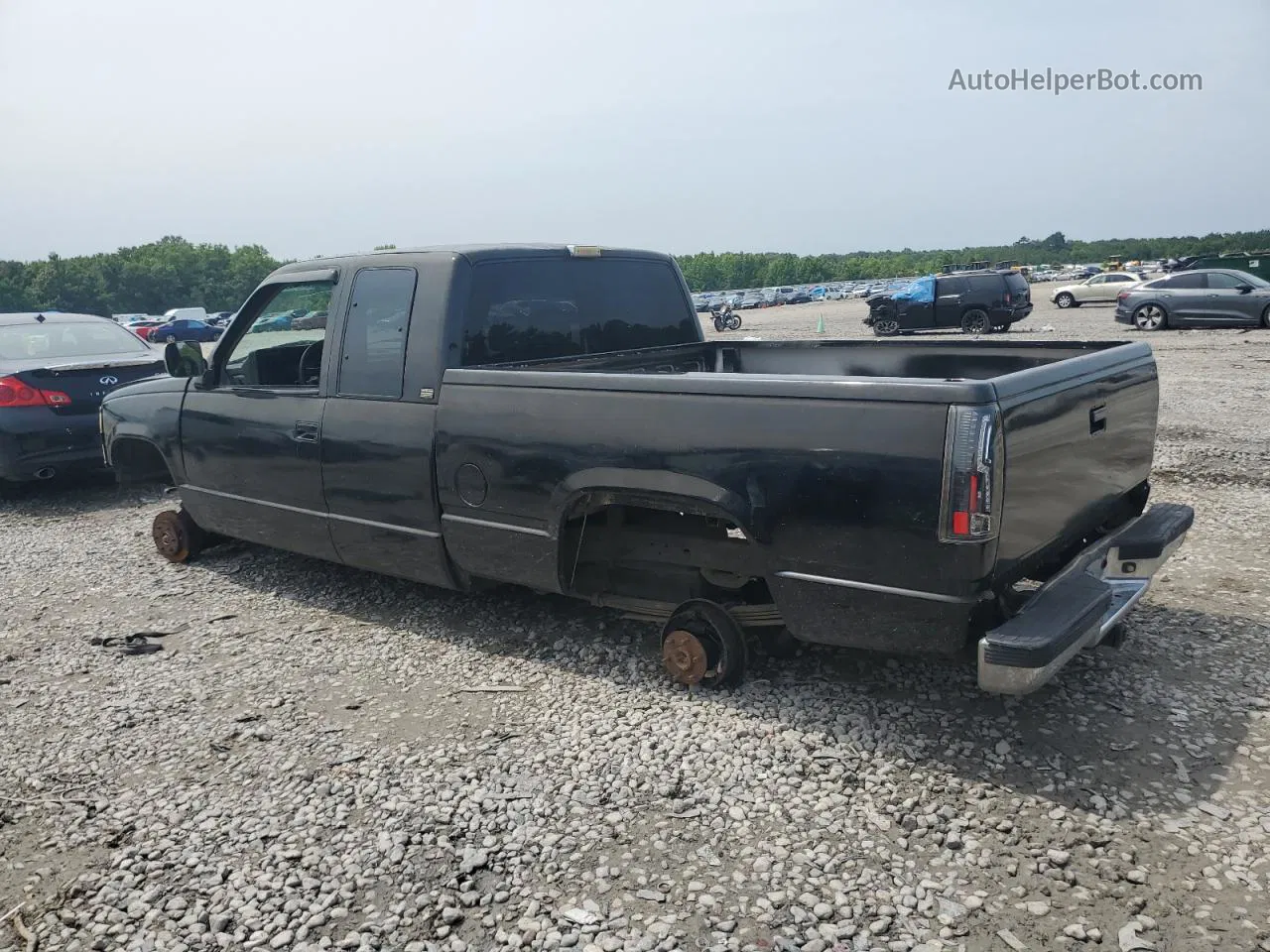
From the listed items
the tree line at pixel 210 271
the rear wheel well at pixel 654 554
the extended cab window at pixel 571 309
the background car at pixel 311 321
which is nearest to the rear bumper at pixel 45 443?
the background car at pixel 311 321

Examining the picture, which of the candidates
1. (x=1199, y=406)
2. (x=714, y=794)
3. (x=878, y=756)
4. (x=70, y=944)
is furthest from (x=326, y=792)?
(x=1199, y=406)

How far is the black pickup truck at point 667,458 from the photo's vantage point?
3.44 m

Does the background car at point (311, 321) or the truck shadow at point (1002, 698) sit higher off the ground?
the background car at point (311, 321)

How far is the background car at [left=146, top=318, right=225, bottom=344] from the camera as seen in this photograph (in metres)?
54.0

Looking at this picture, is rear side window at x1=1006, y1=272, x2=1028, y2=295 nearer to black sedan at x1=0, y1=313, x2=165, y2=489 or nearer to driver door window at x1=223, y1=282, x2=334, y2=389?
black sedan at x1=0, y1=313, x2=165, y2=489

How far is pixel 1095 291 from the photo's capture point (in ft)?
113

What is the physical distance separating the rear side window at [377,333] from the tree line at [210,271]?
6865 centimetres

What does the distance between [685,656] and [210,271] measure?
121m

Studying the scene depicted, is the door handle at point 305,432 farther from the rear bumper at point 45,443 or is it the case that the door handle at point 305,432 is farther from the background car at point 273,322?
the rear bumper at point 45,443

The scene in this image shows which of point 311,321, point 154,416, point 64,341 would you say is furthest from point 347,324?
point 64,341

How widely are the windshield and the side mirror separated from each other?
13.1ft

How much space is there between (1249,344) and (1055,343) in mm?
17098

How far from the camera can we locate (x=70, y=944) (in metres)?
2.89

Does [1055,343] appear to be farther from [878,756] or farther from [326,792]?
[326,792]
